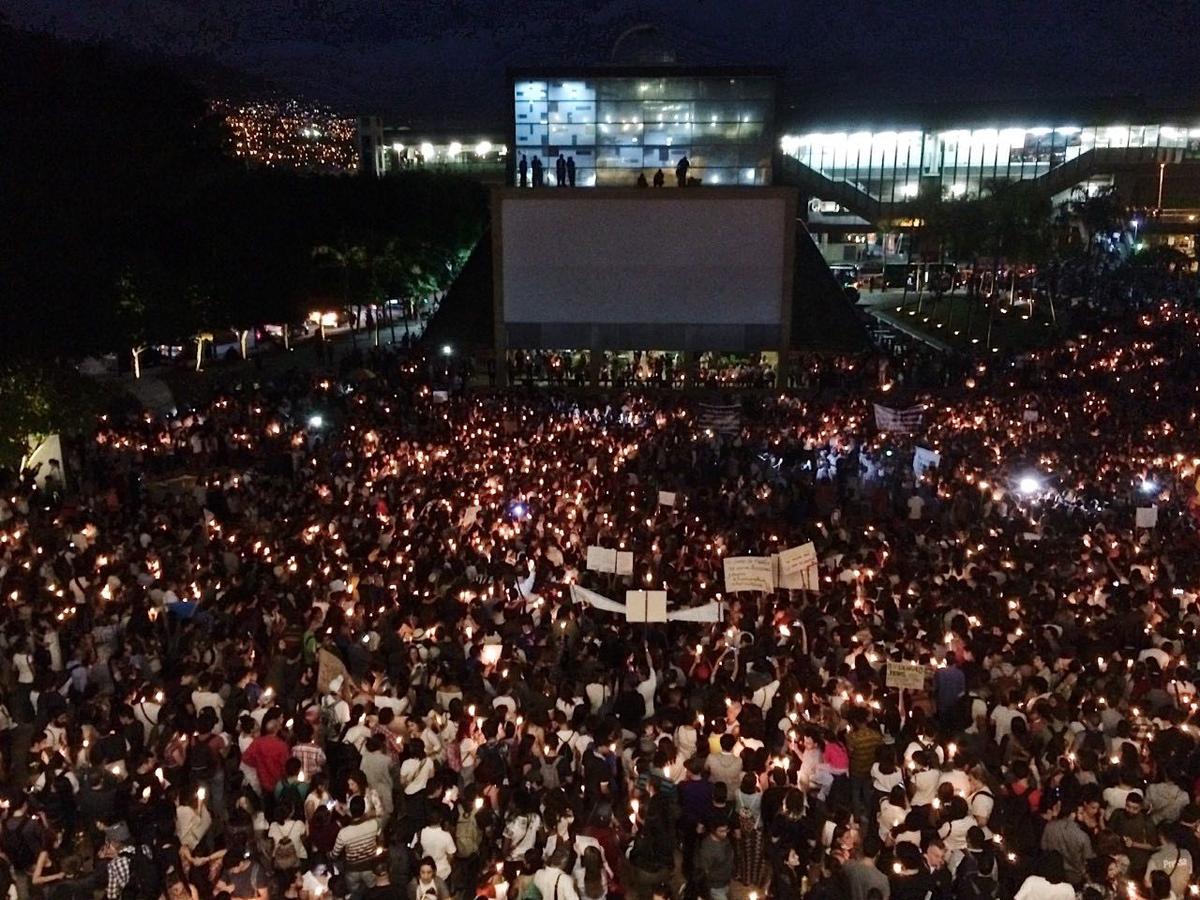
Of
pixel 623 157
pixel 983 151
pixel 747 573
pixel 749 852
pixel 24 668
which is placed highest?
pixel 983 151

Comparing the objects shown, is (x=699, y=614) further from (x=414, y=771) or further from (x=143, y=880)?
(x=143, y=880)

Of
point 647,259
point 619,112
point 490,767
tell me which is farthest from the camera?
point 619,112

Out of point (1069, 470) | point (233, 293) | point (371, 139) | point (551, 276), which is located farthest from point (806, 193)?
point (371, 139)

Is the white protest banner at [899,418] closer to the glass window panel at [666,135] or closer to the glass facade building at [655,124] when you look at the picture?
the glass facade building at [655,124]

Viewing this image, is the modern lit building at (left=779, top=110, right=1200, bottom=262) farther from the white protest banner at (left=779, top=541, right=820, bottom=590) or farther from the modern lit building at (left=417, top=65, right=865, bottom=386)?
the white protest banner at (left=779, top=541, right=820, bottom=590)

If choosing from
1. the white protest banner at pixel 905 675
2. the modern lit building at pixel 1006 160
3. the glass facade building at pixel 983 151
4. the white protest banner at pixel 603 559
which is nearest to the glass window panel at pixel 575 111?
the modern lit building at pixel 1006 160

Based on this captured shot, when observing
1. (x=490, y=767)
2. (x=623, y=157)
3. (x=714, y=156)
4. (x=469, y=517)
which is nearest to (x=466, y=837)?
(x=490, y=767)

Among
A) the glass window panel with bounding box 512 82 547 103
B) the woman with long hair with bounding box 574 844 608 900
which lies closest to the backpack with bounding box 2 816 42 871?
the woman with long hair with bounding box 574 844 608 900
